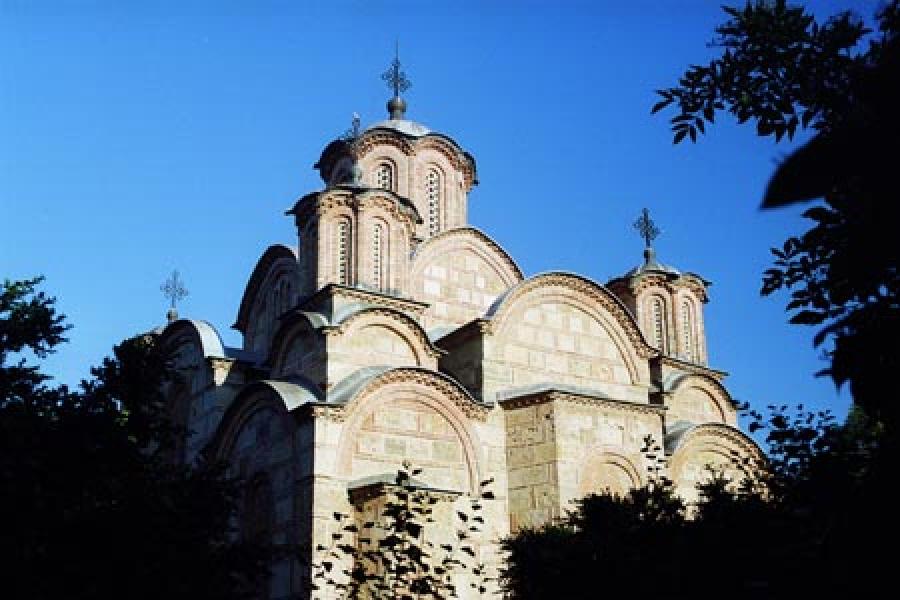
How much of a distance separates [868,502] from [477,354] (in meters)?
10.7

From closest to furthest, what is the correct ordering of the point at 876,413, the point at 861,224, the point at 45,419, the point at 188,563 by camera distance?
the point at 861,224 → the point at 876,413 → the point at 188,563 → the point at 45,419

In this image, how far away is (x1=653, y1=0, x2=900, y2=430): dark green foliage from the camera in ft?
7.82

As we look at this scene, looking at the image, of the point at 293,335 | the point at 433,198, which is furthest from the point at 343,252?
the point at 433,198

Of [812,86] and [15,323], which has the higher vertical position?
[15,323]

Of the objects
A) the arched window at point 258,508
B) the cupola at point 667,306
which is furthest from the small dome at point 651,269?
the arched window at point 258,508

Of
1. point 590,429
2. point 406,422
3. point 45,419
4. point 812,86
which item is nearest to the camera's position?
point 812,86

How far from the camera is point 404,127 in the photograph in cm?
1789

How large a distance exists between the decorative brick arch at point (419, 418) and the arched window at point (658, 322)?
5.31 m

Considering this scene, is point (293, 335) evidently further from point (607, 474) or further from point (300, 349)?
point (607, 474)

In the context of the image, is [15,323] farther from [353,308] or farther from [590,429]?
[590,429]

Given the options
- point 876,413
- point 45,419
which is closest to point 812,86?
point 876,413

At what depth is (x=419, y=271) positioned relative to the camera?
49.9ft

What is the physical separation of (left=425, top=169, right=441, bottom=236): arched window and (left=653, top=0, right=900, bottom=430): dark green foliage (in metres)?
13.1

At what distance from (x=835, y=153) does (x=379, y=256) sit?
1176 cm
